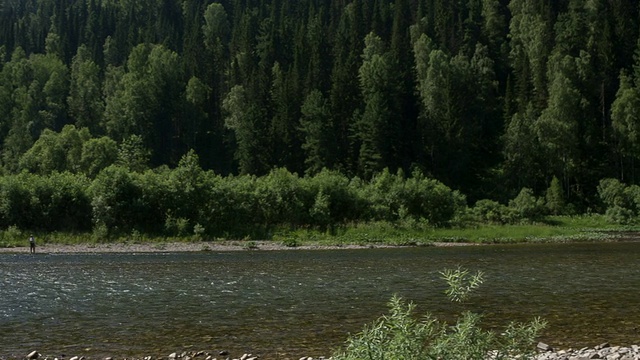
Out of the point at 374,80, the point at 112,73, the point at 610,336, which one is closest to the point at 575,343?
the point at 610,336

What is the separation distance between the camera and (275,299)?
1035 inches

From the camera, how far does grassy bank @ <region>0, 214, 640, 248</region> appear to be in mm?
58250

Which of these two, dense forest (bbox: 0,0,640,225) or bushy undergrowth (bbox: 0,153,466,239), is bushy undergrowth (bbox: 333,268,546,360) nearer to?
bushy undergrowth (bbox: 0,153,466,239)

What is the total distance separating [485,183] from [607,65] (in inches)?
975

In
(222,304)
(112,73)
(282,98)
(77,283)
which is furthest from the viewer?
(112,73)

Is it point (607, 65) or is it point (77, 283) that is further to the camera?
point (607, 65)

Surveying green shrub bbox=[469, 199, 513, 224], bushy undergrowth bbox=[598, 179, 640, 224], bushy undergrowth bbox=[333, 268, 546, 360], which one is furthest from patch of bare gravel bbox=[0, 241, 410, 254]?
bushy undergrowth bbox=[333, 268, 546, 360]

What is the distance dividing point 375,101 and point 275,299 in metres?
62.0

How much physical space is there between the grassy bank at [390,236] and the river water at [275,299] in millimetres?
12540

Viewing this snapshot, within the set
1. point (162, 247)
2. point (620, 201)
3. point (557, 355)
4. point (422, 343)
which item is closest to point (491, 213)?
point (620, 201)

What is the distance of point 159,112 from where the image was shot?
105m

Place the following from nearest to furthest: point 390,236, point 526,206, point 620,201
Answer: point 390,236
point 526,206
point 620,201

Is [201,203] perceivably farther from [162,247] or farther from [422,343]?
[422,343]

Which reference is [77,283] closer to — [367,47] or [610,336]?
[610,336]
